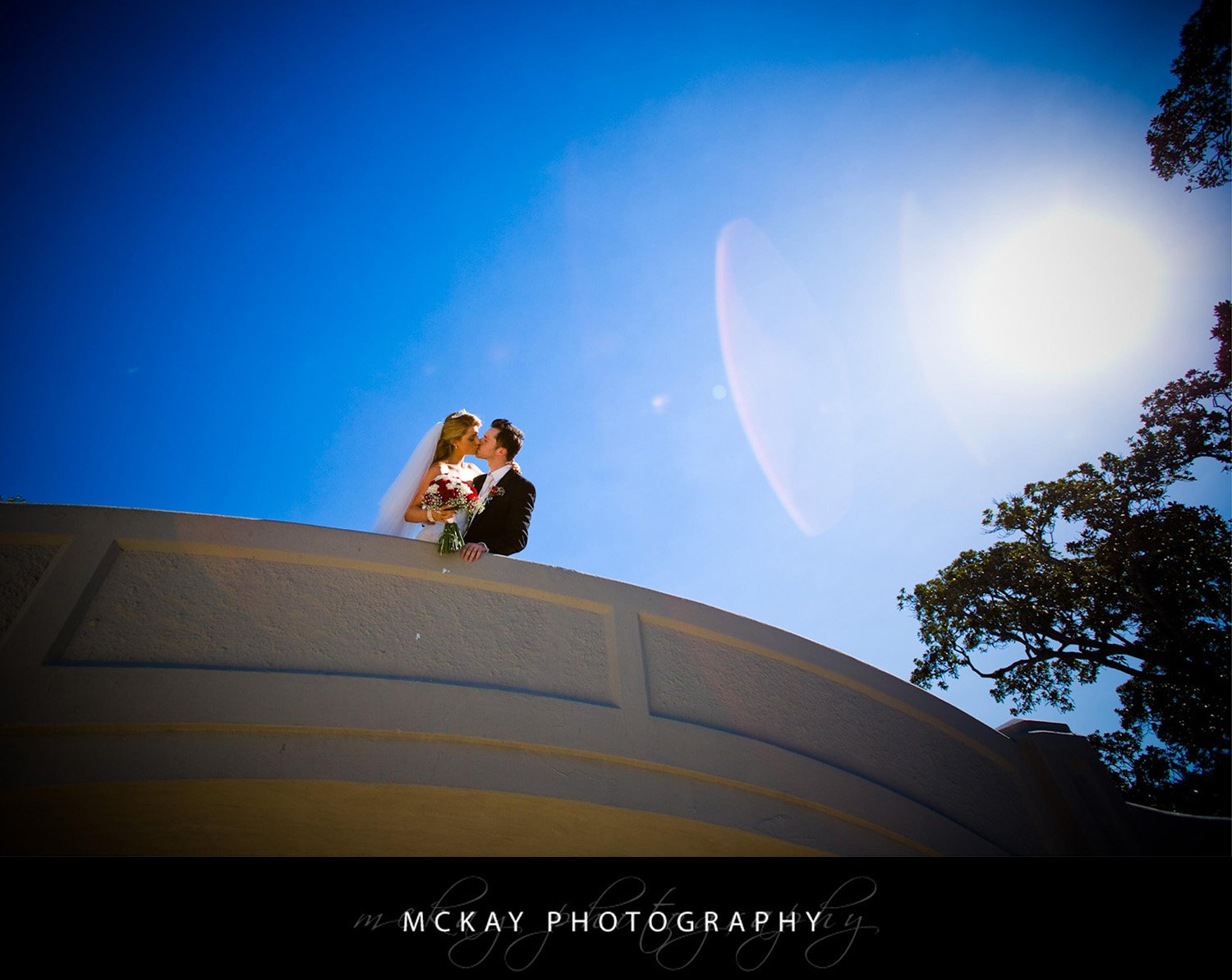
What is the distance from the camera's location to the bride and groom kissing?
17.1ft

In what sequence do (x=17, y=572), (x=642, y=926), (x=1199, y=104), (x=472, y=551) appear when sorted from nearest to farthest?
(x=642, y=926), (x=17, y=572), (x=472, y=551), (x=1199, y=104)

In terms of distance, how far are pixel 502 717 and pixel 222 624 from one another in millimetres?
1752

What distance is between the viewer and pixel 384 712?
3.50m

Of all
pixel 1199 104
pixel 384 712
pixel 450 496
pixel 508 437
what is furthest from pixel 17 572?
pixel 1199 104

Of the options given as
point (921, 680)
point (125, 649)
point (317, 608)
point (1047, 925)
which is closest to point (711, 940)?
point (1047, 925)

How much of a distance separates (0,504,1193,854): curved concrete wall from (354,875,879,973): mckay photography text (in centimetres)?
53

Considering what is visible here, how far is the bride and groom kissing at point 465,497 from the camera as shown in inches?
205

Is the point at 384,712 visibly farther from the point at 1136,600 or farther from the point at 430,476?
the point at 1136,600

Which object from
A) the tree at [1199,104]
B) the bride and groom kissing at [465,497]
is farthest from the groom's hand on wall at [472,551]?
the tree at [1199,104]

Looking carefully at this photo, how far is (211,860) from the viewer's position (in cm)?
268

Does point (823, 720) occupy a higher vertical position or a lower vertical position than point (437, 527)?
lower

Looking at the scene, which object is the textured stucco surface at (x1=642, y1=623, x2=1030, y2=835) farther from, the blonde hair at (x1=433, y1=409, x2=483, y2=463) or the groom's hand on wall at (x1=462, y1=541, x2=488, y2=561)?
the blonde hair at (x1=433, y1=409, x2=483, y2=463)

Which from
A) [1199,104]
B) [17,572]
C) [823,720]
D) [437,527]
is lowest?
[17,572]

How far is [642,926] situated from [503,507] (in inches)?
128
